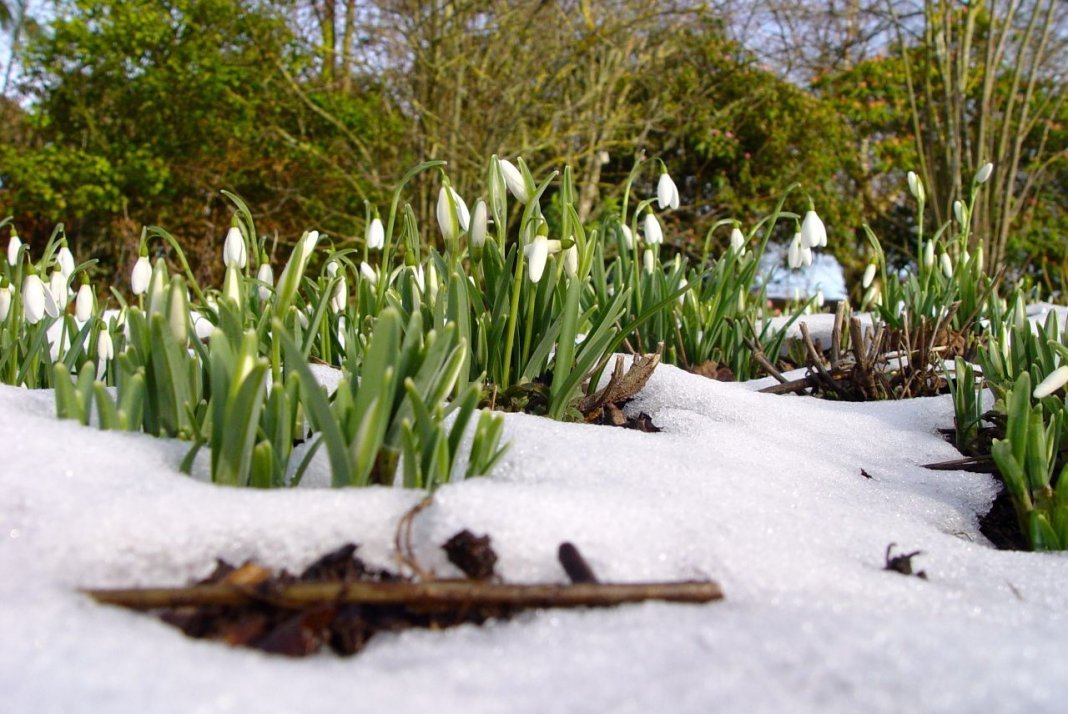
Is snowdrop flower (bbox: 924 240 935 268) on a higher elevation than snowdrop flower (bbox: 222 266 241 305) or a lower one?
higher

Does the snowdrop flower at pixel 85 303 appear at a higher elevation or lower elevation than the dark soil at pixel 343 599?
higher

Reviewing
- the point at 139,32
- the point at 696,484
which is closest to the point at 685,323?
the point at 696,484

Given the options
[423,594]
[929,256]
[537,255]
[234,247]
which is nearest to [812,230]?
[929,256]

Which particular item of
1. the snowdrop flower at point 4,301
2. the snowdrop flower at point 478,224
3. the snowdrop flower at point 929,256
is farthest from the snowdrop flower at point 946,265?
the snowdrop flower at point 4,301

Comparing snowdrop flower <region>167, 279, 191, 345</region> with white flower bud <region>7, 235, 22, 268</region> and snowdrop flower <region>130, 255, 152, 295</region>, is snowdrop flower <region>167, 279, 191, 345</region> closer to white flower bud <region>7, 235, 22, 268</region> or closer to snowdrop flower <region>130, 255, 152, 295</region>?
snowdrop flower <region>130, 255, 152, 295</region>

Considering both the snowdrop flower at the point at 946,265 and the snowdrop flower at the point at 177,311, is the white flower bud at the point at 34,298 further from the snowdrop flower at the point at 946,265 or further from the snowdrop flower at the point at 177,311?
the snowdrop flower at the point at 946,265

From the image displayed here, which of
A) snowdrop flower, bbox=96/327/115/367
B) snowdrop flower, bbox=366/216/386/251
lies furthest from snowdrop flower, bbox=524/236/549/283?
snowdrop flower, bbox=96/327/115/367
